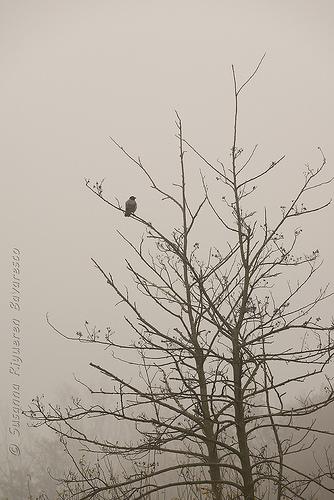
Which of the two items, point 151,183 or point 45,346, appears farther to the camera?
point 45,346

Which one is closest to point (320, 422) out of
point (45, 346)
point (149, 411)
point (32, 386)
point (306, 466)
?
point (306, 466)

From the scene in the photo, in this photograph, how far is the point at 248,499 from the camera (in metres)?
3.12

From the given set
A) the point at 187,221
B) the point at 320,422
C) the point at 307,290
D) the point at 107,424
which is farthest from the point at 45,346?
the point at 187,221

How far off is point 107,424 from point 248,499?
58893 mm

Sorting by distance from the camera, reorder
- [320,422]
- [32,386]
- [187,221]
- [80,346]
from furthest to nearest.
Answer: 1. [80,346]
2. [32,386]
3. [320,422]
4. [187,221]

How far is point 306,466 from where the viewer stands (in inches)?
971

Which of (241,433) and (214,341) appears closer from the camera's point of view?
(241,433)

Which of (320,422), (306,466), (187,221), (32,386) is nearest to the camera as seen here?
(187,221)

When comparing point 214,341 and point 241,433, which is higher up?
point 214,341

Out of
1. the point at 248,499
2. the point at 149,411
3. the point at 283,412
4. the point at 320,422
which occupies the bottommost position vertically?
the point at 248,499

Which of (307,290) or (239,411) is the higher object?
(307,290)

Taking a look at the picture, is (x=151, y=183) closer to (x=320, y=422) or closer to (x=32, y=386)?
(x=320, y=422)

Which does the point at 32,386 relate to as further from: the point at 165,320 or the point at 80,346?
the point at 165,320

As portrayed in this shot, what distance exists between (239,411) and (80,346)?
19195cm
